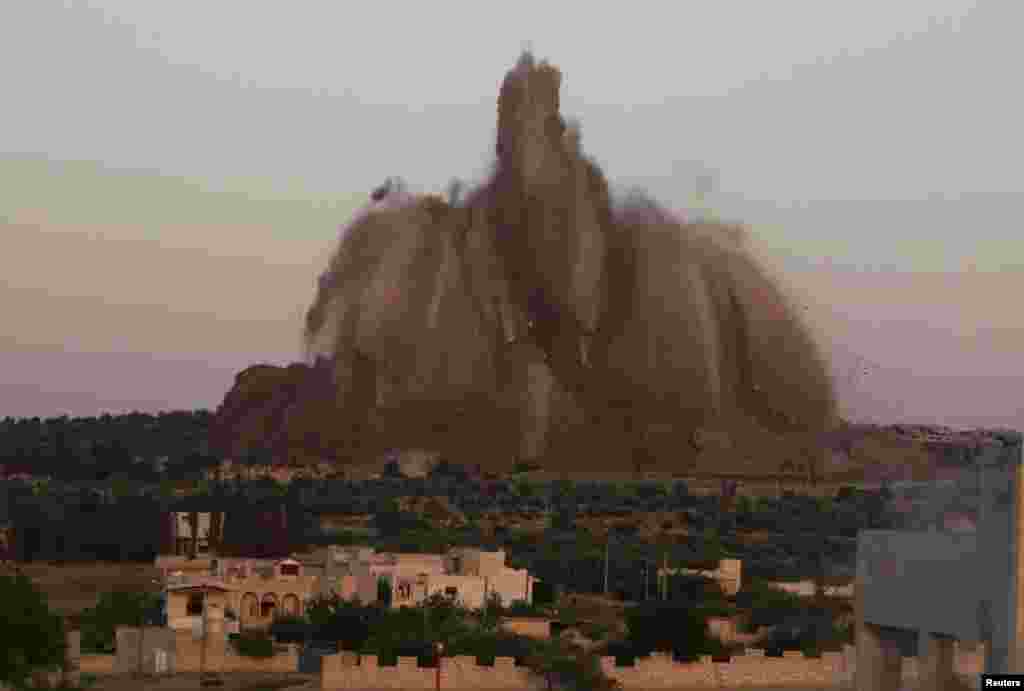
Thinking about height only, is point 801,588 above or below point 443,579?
below

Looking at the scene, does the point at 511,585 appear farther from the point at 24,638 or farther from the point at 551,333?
the point at 551,333

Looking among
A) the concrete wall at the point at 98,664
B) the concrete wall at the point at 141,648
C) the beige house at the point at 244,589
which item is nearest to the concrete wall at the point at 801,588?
the beige house at the point at 244,589

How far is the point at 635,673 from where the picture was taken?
33.5 meters

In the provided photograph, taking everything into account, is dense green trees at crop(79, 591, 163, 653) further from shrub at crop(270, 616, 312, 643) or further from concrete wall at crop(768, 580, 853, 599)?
concrete wall at crop(768, 580, 853, 599)

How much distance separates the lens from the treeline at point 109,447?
6912 centimetres

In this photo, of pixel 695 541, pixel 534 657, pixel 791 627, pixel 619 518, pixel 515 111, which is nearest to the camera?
pixel 534 657

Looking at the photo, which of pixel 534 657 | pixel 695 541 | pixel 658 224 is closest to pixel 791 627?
pixel 534 657

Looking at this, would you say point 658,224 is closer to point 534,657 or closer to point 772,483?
point 772,483

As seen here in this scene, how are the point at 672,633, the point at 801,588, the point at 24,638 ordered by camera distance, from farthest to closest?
the point at 801,588
the point at 672,633
the point at 24,638

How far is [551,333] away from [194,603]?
34.6 metres

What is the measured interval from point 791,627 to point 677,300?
3398 cm

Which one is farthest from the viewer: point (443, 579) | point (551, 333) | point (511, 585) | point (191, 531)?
point (551, 333)

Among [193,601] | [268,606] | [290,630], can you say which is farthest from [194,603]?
[268,606]

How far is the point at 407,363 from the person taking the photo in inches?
2694
